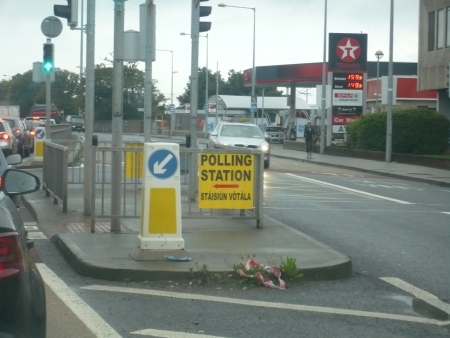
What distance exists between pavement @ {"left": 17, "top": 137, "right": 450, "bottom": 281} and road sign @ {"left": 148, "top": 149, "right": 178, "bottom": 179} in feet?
2.92

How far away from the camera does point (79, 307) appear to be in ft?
24.8

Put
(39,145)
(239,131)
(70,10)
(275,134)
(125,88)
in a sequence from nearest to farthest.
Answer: (70,10) → (39,145) → (239,131) → (125,88) → (275,134)

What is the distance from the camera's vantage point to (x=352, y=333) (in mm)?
6832

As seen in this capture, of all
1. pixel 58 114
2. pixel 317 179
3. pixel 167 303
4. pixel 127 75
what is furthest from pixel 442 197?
pixel 58 114

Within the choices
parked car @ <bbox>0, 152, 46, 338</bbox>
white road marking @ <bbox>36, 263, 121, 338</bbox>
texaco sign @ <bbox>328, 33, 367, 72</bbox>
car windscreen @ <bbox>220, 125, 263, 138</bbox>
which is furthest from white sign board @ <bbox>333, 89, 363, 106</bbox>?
parked car @ <bbox>0, 152, 46, 338</bbox>

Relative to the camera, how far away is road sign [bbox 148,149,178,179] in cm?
941

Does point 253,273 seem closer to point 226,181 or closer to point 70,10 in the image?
point 226,181

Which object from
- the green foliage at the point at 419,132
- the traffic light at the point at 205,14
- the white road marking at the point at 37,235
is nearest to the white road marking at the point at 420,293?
the white road marking at the point at 37,235

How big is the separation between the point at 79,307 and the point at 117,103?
193 inches

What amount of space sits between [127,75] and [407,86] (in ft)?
103

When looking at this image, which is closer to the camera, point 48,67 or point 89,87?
point 89,87

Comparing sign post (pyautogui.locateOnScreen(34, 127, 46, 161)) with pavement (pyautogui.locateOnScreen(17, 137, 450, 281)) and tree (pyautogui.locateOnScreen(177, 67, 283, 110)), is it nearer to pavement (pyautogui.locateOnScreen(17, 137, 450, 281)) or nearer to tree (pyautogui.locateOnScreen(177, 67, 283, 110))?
pavement (pyautogui.locateOnScreen(17, 137, 450, 281))

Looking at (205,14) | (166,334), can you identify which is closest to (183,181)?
(205,14)

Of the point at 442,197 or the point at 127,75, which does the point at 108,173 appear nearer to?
the point at 442,197
